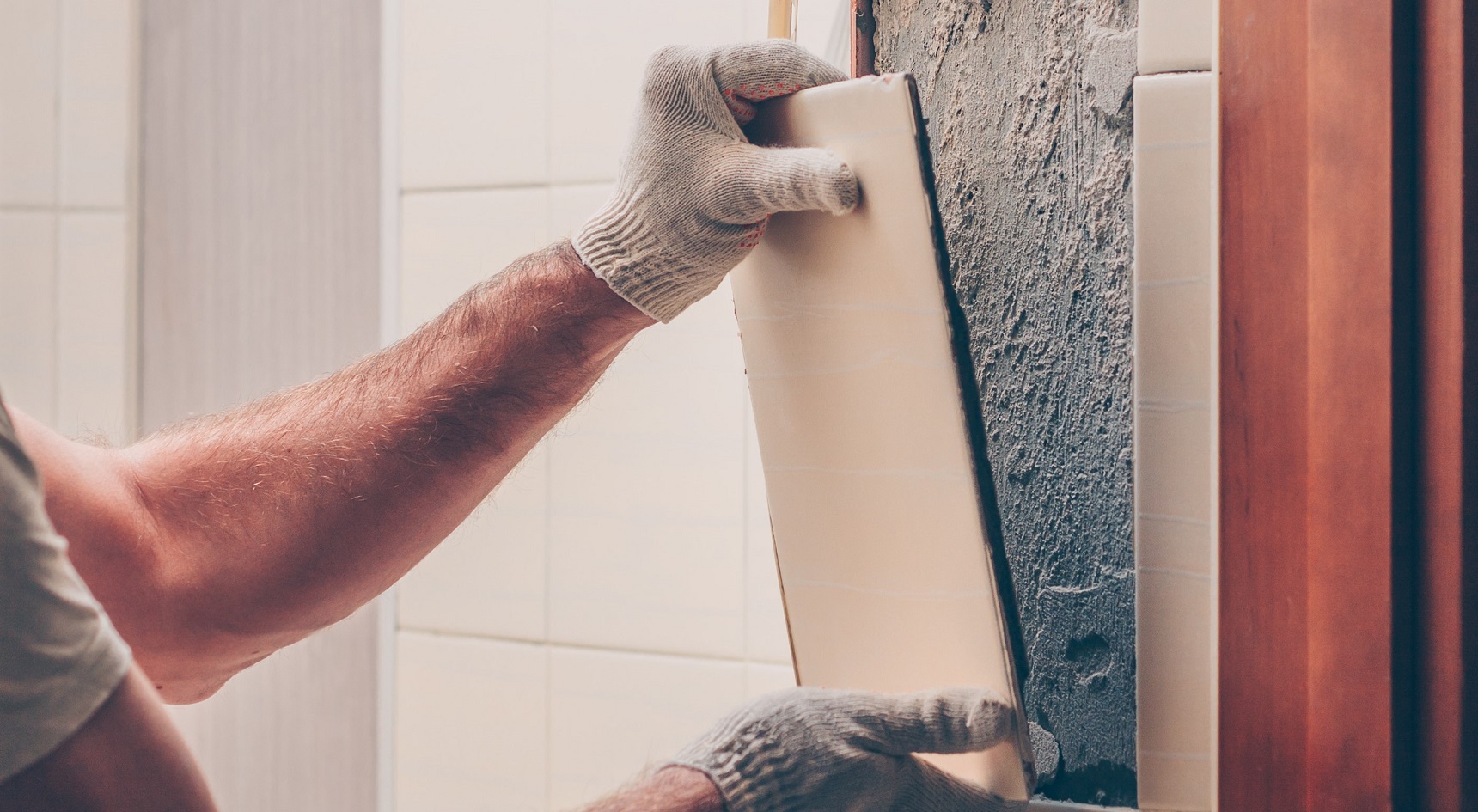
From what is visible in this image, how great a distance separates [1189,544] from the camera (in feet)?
1.95

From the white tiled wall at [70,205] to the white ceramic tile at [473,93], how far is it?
517 mm

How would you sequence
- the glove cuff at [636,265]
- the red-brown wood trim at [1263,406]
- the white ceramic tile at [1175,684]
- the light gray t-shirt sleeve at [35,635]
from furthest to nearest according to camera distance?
the glove cuff at [636,265] → the white ceramic tile at [1175,684] → the red-brown wood trim at [1263,406] → the light gray t-shirt sleeve at [35,635]

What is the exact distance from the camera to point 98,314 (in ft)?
4.47

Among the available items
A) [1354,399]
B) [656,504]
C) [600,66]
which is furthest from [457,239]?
[1354,399]

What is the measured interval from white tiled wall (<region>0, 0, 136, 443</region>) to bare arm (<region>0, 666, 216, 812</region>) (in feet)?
3.71

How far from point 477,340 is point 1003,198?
0.43 meters

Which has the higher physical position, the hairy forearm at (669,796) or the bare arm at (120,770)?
the bare arm at (120,770)

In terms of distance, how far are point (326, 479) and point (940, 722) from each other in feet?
1.76

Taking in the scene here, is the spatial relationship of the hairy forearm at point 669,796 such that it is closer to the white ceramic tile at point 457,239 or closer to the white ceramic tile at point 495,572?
the white ceramic tile at point 495,572

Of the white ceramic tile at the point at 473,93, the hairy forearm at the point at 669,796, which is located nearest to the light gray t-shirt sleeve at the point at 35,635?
the hairy forearm at the point at 669,796

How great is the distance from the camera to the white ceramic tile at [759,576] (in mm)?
1008
